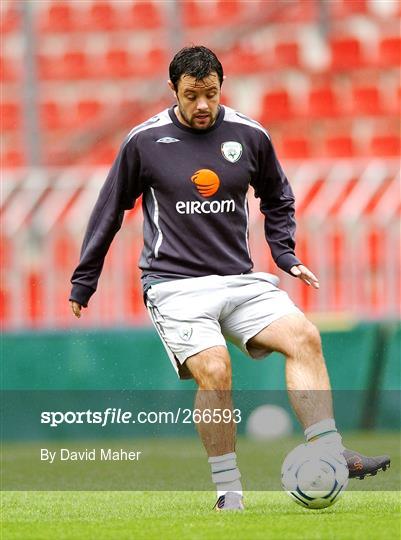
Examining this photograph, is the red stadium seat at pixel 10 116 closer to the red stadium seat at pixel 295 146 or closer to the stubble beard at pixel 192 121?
the red stadium seat at pixel 295 146

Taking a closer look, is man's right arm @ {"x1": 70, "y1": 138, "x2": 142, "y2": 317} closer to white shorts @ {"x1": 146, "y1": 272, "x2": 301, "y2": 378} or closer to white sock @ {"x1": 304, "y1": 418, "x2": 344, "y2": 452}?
white shorts @ {"x1": 146, "y1": 272, "x2": 301, "y2": 378}

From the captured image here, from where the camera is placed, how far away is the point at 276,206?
559 cm

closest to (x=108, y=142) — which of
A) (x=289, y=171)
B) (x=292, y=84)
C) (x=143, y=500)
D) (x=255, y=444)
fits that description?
(x=292, y=84)

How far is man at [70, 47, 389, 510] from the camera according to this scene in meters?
5.11

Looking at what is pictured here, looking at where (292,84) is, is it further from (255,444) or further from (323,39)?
(255,444)

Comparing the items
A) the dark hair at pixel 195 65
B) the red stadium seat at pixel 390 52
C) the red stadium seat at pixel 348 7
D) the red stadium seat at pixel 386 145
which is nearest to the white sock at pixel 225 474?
the dark hair at pixel 195 65

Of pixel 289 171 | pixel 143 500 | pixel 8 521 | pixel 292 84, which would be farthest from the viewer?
pixel 292 84

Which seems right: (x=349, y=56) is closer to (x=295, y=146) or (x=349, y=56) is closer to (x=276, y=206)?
(x=295, y=146)

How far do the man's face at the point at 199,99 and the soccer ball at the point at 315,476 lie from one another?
1232 mm

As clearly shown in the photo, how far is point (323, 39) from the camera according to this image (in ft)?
41.9

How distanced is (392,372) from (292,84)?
13.4 ft

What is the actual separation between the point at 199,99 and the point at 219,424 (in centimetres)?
116

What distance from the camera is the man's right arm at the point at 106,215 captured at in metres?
5.35

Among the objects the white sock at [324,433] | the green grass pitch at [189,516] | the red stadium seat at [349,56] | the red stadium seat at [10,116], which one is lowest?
the green grass pitch at [189,516]
